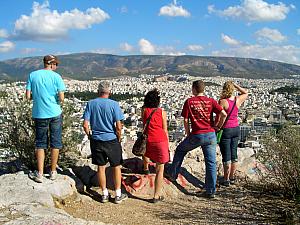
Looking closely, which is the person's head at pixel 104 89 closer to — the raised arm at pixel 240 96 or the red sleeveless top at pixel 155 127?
Result: the red sleeveless top at pixel 155 127

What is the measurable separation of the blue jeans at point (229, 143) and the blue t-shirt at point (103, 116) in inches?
69.2

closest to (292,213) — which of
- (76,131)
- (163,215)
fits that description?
(163,215)

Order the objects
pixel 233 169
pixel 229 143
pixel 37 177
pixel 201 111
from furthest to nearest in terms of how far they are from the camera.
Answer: pixel 233 169 → pixel 229 143 → pixel 201 111 → pixel 37 177

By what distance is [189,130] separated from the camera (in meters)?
5.52

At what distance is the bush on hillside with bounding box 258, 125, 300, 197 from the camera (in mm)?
5285

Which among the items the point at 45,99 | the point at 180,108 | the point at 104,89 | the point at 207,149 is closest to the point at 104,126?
the point at 104,89

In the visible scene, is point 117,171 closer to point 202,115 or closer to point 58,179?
point 58,179

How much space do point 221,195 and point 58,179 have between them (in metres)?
2.33

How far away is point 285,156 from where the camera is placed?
5.38 meters

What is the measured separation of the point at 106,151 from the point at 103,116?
1.46ft

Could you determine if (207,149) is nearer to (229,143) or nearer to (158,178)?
(229,143)

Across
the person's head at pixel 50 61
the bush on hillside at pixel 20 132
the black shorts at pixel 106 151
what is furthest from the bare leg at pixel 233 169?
the person's head at pixel 50 61

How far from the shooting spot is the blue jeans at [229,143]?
5.89 m

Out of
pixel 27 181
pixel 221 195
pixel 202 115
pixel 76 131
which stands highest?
pixel 202 115
